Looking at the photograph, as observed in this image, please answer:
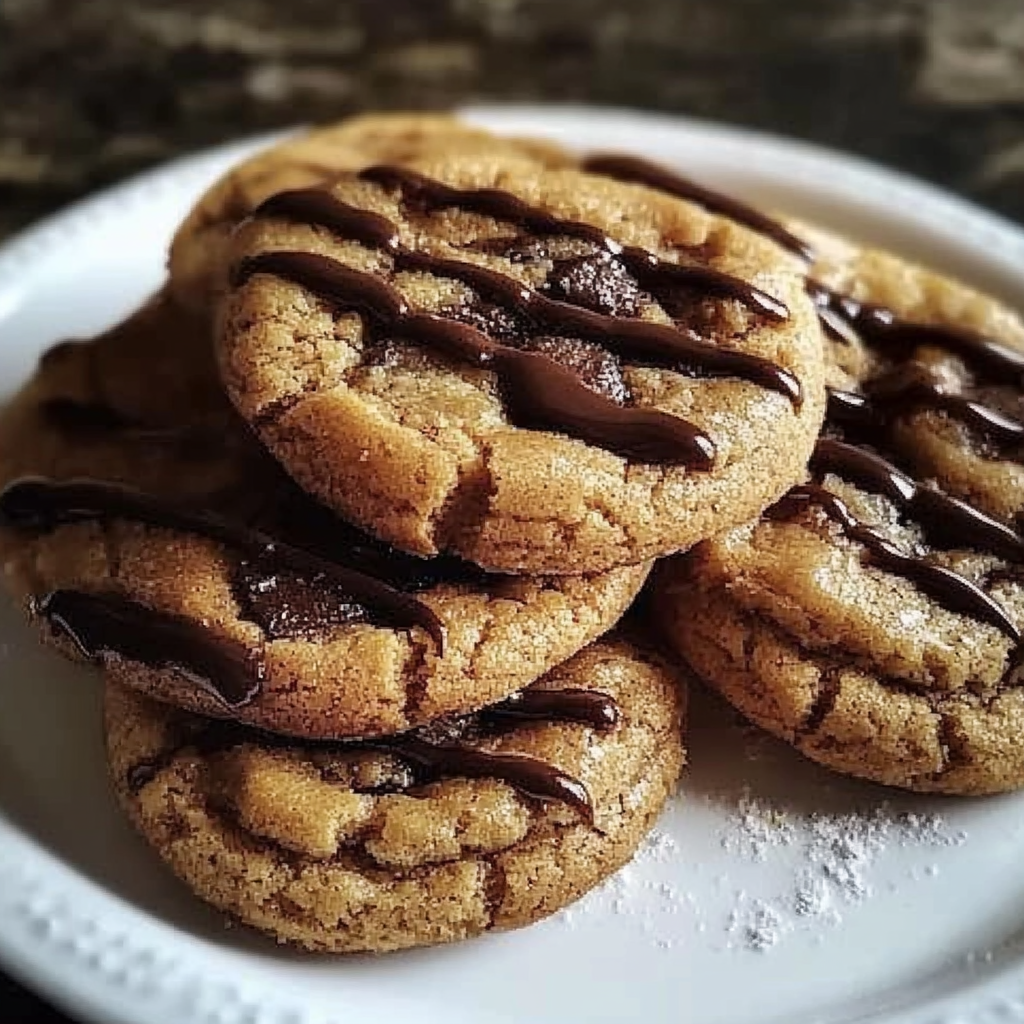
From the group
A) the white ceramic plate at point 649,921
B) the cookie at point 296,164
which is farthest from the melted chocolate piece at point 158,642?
the cookie at point 296,164

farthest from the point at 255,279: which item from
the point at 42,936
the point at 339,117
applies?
the point at 339,117

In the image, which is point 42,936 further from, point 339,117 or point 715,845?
point 339,117

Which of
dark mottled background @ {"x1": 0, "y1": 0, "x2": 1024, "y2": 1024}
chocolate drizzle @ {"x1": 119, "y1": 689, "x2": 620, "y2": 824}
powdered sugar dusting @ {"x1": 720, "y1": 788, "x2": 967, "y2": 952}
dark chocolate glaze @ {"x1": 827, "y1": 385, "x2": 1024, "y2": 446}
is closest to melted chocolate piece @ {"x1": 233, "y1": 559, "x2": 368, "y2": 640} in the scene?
chocolate drizzle @ {"x1": 119, "y1": 689, "x2": 620, "y2": 824}

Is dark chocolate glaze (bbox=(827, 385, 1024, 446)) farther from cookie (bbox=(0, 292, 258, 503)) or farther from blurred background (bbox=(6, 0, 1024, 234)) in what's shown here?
blurred background (bbox=(6, 0, 1024, 234))

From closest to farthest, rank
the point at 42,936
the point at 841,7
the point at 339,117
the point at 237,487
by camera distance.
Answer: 1. the point at 42,936
2. the point at 237,487
3. the point at 339,117
4. the point at 841,7

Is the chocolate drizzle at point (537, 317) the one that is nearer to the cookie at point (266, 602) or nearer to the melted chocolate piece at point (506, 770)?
the cookie at point (266, 602)

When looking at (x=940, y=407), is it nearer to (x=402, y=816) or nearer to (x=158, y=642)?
(x=402, y=816)
